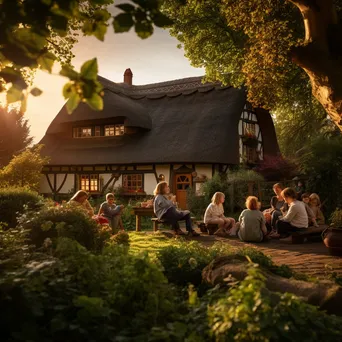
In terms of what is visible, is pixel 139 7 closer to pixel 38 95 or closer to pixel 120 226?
pixel 38 95

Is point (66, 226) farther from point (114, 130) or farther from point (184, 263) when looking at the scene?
point (114, 130)

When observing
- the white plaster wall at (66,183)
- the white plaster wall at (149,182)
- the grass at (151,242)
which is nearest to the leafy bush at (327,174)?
the grass at (151,242)

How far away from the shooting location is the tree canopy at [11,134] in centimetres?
2975

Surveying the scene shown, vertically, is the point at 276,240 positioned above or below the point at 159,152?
below

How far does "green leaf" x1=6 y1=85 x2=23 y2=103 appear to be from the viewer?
7.42ft

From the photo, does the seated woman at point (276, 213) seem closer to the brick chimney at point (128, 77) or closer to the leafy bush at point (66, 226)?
the leafy bush at point (66, 226)

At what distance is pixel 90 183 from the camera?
81.6ft

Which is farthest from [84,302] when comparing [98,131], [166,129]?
[98,131]

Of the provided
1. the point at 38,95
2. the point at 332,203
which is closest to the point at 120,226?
the point at 332,203

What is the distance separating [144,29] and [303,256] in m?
6.38

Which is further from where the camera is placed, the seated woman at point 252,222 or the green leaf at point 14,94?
the seated woman at point 252,222

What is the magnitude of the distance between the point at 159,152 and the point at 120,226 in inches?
353

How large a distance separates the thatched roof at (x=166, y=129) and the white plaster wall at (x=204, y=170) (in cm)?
74

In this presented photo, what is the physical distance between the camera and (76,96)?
2.09 m
